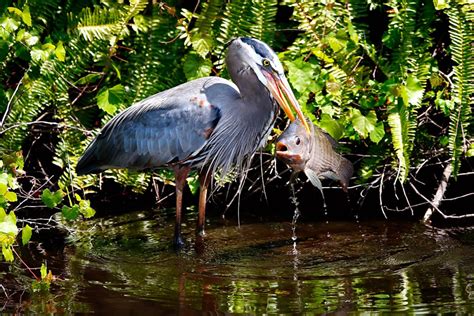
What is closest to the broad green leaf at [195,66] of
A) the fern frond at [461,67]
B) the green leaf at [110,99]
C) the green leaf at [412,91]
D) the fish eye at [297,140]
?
the green leaf at [110,99]

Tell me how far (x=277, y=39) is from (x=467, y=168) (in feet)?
5.65

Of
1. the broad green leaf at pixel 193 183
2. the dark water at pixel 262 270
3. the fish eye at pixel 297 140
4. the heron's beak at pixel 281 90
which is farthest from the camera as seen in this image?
the broad green leaf at pixel 193 183

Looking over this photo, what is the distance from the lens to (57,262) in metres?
5.71

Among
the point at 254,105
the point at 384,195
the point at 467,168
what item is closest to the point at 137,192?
the point at 254,105

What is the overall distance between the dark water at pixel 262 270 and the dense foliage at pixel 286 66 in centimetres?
45

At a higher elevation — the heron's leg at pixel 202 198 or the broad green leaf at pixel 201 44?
the broad green leaf at pixel 201 44

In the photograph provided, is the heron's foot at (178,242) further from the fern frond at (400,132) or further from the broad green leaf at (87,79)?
the fern frond at (400,132)

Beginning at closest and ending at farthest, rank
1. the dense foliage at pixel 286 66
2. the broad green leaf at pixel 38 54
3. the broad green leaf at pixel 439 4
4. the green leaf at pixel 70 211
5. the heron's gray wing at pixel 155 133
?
the green leaf at pixel 70 211
the broad green leaf at pixel 38 54
the broad green leaf at pixel 439 4
the dense foliage at pixel 286 66
the heron's gray wing at pixel 155 133

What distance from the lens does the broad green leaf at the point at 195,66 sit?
667 cm

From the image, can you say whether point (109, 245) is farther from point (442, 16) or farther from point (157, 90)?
point (442, 16)

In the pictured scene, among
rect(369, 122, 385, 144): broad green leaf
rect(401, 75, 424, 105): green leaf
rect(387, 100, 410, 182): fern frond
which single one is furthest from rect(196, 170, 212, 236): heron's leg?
rect(401, 75, 424, 105): green leaf

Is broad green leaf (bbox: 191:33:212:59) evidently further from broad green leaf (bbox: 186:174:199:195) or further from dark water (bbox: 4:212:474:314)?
dark water (bbox: 4:212:474:314)

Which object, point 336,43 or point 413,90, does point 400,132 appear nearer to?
point 413,90

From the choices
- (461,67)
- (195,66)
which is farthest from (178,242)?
(461,67)
